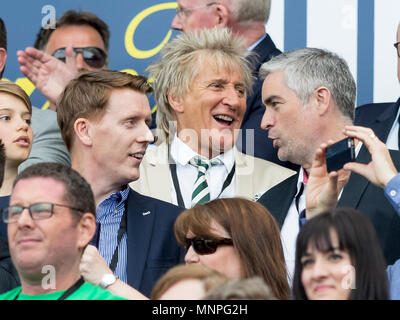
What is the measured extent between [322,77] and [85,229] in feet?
5.96

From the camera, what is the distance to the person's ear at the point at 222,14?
604 cm

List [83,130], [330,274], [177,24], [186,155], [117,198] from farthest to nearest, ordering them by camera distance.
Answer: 1. [177,24]
2. [186,155]
3. [83,130]
4. [117,198]
5. [330,274]

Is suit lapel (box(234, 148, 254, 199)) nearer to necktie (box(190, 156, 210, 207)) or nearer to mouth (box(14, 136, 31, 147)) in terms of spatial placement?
necktie (box(190, 156, 210, 207))

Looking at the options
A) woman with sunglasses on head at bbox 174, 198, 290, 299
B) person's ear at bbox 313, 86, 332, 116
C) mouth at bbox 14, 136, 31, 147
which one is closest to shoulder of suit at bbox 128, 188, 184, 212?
woman with sunglasses on head at bbox 174, 198, 290, 299

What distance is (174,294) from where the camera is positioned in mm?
3498

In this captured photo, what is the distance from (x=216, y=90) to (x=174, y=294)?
2239mm

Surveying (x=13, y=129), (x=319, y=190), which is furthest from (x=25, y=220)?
(x=319, y=190)

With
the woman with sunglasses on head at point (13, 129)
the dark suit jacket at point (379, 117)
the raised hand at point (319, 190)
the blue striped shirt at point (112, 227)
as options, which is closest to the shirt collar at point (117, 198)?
the blue striped shirt at point (112, 227)

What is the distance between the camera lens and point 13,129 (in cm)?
506

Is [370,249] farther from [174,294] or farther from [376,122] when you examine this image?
[376,122]

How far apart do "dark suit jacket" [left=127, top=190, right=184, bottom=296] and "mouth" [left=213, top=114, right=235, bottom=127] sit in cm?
90

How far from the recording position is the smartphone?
181 inches

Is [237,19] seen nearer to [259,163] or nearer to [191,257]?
[259,163]

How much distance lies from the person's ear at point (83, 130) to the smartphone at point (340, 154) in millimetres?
1117
